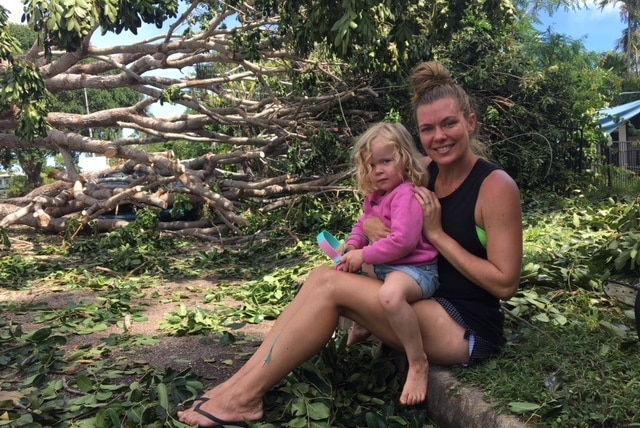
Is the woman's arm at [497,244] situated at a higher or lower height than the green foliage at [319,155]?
higher

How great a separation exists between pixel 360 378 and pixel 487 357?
0.61 meters

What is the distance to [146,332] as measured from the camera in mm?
4133

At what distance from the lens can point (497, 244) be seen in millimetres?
2207

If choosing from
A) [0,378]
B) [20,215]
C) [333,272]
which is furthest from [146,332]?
[20,215]

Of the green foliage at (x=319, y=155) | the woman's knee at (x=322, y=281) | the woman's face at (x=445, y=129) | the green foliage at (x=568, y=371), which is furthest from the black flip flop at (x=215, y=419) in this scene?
the green foliage at (x=319, y=155)

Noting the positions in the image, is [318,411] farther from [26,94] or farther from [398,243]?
[26,94]

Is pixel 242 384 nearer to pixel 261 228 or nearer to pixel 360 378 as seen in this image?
pixel 360 378

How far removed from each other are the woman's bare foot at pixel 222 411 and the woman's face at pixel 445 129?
1319 mm

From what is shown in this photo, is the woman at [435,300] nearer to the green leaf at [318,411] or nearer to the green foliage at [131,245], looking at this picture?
the green leaf at [318,411]

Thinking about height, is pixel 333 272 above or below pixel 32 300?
above

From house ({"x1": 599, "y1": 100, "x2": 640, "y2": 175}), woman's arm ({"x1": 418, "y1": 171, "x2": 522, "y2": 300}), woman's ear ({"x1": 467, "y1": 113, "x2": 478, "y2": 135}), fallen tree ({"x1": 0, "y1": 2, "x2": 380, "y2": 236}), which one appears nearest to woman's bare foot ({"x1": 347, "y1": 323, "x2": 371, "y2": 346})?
woman's arm ({"x1": 418, "y1": 171, "x2": 522, "y2": 300})

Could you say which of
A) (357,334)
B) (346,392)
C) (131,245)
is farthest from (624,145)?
(346,392)

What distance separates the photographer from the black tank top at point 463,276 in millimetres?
2340

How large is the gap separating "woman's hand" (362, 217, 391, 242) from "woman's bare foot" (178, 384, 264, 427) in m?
0.86
